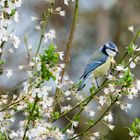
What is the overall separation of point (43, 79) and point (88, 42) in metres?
7.25

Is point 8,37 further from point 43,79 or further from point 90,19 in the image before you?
point 90,19

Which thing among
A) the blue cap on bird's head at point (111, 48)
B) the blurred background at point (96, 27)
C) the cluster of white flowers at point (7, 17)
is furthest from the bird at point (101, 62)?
the blurred background at point (96, 27)

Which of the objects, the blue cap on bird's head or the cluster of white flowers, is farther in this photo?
the blue cap on bird's head

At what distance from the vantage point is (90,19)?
32.3 feet

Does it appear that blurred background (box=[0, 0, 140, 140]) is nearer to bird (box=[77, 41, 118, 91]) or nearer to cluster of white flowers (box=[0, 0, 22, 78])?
bird (box=[77, 41, 118, 91])

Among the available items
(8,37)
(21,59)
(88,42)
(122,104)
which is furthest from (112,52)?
(88,42)

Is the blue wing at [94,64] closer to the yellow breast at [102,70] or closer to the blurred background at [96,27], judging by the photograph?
the yellow breast at [102,70]

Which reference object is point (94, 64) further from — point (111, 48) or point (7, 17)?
point (7, 17)

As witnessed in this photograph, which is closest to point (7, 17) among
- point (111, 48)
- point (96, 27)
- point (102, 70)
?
point (111, 48)

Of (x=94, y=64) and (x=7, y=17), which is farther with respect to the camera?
(x=94, y=64)

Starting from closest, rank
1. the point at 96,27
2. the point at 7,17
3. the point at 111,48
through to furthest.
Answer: the point at 7,17 → the point at 111,48 → the point at 96,27

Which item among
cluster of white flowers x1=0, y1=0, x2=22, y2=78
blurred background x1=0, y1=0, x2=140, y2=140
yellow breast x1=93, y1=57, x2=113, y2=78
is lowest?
cluster of white flowers x1=0, y1=0, x2=22, y2=78

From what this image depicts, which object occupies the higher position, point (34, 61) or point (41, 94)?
point (34, 61)

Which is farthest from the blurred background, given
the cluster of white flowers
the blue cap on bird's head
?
the cluster of white flowers
